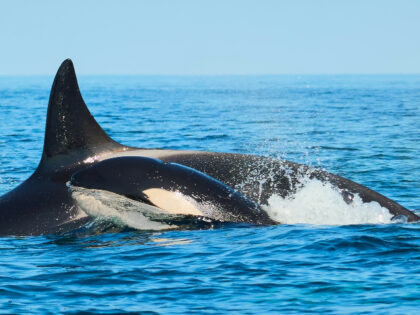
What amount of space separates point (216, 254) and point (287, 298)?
6.77ft

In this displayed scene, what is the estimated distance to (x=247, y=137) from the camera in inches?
1310

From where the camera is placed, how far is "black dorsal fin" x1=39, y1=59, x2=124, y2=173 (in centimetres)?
1249

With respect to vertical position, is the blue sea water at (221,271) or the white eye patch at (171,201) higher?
the white eye patch at (171,201)

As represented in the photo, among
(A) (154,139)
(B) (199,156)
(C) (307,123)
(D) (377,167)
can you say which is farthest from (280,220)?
(C) (307,123)

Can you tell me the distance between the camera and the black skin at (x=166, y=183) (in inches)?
449

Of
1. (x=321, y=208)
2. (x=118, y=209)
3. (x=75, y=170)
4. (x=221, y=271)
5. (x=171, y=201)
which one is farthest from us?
(x=321, y=208)

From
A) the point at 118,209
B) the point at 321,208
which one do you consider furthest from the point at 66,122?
the point at 321,208

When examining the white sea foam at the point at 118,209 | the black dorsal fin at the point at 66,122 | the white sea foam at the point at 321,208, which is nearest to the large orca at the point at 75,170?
the black dorsal fin at the point at 66,122

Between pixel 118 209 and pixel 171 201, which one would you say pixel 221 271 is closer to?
pixel 171 201

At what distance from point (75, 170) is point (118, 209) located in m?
1.14

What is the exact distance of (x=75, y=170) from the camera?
491 inches

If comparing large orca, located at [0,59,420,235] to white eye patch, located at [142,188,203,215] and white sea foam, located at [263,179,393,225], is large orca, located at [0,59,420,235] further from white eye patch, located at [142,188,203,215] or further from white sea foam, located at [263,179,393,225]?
white eye patch, located at [142,188,203,215]

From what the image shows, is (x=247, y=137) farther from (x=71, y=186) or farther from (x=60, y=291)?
(x=60, y=291)

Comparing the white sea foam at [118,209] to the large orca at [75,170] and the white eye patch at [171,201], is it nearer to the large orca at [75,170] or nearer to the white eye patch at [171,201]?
the white eye patch at [171,201]
